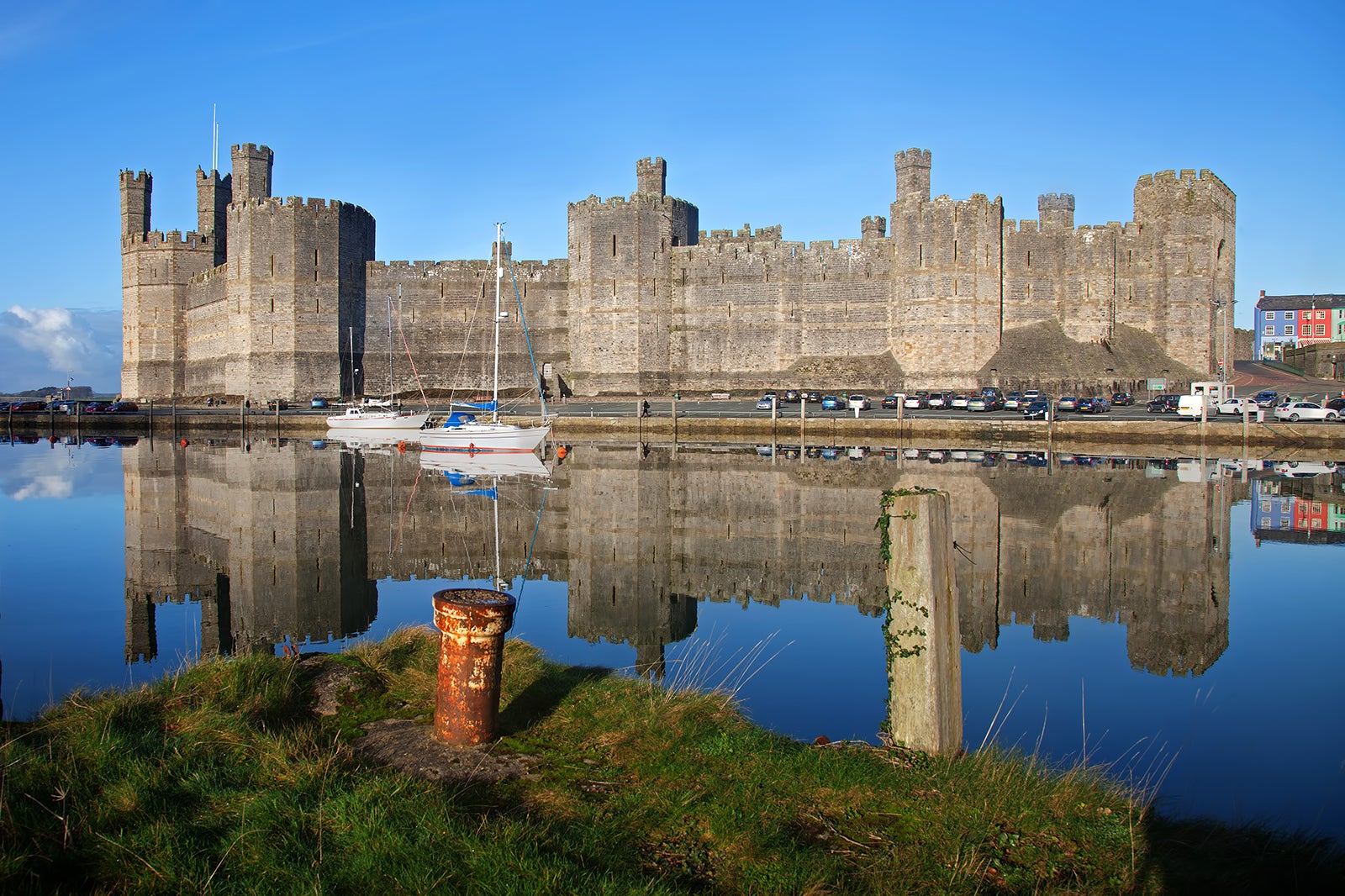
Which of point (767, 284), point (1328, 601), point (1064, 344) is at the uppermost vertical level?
point (767, 284)

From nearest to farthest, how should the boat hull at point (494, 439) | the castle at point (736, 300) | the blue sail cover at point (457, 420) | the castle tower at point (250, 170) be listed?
the boat hull at point (494, 439), the blue sail cover at point (457, 420), the castle at point (736, 300), the castle tower at point (250, 170)

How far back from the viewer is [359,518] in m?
17.7

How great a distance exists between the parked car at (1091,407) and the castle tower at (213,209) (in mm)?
45536

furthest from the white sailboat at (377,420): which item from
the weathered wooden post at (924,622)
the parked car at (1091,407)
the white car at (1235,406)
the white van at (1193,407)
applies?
the weathered wooden post at (924,622)

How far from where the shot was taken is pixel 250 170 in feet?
166

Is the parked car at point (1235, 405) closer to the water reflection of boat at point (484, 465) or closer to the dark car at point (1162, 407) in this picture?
the dark car at point (1162, 407)

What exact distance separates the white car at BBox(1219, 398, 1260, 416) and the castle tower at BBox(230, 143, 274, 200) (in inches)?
1721

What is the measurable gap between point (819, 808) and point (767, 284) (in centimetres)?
4218

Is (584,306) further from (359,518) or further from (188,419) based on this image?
(359,518)

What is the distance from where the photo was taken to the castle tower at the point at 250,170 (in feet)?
165

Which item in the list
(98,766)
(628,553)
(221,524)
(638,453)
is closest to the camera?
(98,766)

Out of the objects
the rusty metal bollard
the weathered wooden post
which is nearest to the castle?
the weathered wooden post

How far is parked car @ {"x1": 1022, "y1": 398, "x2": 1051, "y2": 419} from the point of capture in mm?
32906

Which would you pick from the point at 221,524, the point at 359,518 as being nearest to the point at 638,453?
the point at 359,518
